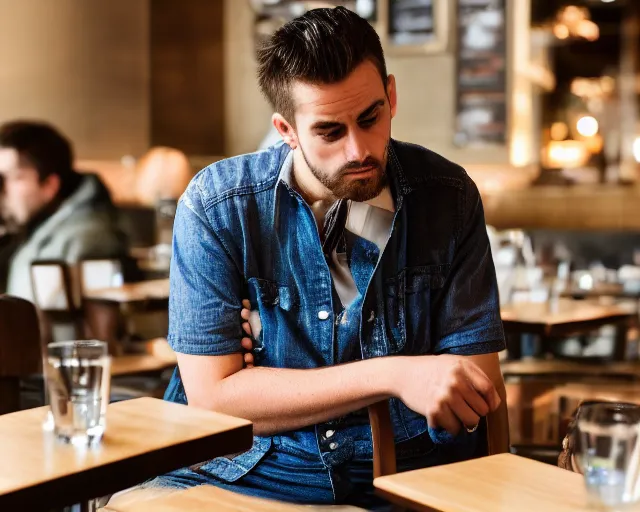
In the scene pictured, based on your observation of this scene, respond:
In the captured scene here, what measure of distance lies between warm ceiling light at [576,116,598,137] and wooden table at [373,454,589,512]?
5.96 meters

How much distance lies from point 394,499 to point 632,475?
294 mm

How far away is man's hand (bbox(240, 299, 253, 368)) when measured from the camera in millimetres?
1815

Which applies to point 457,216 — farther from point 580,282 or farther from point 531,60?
point 531,60

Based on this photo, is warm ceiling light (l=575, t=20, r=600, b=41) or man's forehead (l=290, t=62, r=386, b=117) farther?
warm ceiling light (l=575, t=20, r=600, b=41)

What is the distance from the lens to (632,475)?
108 centimetres

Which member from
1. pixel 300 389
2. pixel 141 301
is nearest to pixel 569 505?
pixel 300 389

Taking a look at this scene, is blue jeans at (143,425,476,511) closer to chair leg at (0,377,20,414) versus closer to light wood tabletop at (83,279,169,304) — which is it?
chair leg at (0,377,20,414)

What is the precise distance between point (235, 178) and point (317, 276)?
0.26 meters

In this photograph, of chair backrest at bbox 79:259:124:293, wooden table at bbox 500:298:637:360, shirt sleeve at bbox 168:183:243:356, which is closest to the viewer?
shirt sleeve at bbox 168:183:243:356

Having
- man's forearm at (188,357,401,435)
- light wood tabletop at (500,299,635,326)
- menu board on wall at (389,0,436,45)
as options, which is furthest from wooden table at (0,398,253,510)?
menu board on wall at (389,0,436,45)

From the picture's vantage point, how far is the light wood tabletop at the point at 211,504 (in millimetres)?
1630

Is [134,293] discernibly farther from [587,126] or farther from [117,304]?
[587,126]

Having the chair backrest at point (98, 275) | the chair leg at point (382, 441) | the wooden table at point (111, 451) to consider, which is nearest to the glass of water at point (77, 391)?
the wooden table at point (111, 451)

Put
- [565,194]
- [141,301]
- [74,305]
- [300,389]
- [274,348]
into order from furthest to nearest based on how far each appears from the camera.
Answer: [565,194] < [74,305] < [141,301] < [274,348] < [300,389]
